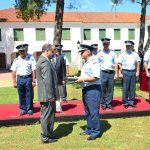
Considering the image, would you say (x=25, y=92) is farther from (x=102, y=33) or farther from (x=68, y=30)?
(x=102, y=33)

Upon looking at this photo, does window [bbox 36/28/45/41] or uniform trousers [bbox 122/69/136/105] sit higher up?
window [bbox 36/28/45/41]

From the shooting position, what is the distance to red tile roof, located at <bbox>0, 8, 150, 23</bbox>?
1560 inches

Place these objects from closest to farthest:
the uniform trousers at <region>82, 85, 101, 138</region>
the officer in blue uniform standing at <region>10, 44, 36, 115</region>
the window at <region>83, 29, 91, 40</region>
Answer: the uniform trousers at <region>82, 85, 101, 138</region>, the officer in blue uniform standing at <region>10, 44, 36, 115</region>, the window at <region>83, 29, 91, 40</region>

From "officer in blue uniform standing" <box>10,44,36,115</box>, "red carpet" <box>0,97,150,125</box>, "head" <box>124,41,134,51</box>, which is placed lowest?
"red carpet" <box>0,97,150,125</box>

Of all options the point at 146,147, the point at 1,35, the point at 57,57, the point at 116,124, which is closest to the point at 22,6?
the point at 57,57

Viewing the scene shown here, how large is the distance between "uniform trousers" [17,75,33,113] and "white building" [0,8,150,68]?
29.7 meters

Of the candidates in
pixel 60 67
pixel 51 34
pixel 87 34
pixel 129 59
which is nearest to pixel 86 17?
pixel 87 34

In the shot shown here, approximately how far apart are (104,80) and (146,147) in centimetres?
287

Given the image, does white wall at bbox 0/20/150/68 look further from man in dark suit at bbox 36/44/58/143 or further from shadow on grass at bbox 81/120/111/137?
man in dark suit at bbox 36/44/58/143

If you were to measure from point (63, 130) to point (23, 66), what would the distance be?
198 cm

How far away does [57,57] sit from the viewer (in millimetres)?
9812

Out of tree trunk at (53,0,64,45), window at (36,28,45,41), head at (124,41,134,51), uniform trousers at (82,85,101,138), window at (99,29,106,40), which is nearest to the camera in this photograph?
uniform trousers at (82,85,101,138)

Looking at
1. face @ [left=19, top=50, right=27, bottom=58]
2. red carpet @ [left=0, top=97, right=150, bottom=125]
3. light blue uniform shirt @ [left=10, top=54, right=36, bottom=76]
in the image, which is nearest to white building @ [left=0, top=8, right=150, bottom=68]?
red carpet @ [left=0, top=97, right=150, bottom=125]

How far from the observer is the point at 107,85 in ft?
30.3
